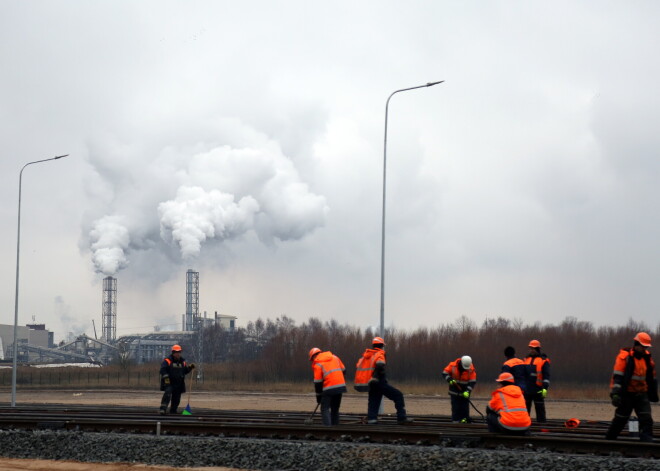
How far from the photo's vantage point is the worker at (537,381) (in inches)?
711

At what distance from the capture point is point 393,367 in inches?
2419

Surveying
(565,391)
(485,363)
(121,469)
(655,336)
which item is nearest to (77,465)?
(121,469)

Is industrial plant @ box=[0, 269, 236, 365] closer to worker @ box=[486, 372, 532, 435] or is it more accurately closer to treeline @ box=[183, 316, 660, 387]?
treeline @ box=[183, 316, 660, 387]

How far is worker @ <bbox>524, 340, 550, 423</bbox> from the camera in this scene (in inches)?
711

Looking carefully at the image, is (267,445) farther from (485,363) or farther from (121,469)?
(485,363)

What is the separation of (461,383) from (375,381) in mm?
1809

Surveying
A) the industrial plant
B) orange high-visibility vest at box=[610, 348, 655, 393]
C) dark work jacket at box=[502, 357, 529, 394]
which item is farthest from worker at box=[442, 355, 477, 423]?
the industrial plant

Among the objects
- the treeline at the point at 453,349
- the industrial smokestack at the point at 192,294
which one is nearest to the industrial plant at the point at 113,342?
the industrial smokestack at the point at 192,294

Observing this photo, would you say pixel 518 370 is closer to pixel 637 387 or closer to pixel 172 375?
pixel 637 387

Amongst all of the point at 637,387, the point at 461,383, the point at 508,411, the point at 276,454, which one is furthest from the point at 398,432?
the point at 637,387

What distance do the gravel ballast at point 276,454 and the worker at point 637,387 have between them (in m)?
1.87

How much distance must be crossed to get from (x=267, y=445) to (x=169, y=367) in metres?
7.48

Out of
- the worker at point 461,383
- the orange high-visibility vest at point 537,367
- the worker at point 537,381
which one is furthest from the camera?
the orange high-visibility vest at point 537,367

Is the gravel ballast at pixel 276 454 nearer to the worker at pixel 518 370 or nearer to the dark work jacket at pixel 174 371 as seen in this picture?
the dark work jacket at pixel 174 371
